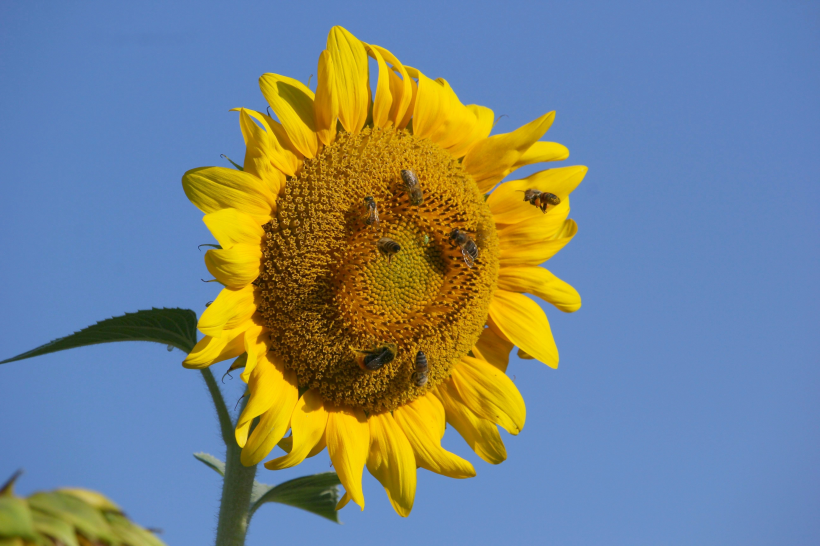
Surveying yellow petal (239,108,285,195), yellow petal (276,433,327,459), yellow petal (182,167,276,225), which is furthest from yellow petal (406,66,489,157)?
yellow petal (276,433,327,459)

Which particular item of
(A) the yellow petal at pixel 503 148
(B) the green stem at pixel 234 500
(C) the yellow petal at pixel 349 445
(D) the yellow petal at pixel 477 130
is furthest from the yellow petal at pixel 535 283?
(B) the green stem at pixel 234 500

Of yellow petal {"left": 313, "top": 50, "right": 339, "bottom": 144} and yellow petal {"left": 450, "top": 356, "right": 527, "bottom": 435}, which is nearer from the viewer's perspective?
yellow petal {"left": 313, "top": 50, "right": 339, "bottom": 144}

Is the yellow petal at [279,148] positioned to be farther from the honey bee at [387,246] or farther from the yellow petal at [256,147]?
the honey bee at [387,246]

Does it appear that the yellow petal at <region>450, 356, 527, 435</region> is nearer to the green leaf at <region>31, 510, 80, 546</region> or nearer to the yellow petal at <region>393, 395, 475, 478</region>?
the yellow petal at <region>393, 395, 475, 478</region>

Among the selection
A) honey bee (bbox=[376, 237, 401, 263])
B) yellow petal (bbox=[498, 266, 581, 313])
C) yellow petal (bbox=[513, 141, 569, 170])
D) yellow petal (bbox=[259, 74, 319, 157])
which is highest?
yellow petal (bbox=[513, 141, 569, 170])

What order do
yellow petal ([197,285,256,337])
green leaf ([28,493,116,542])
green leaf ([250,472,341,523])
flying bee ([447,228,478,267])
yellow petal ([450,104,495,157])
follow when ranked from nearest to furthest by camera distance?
green leaf ([28,493,116,542]), yellow petal ([197,285,256,337]), flying bee ([447,228,478,267]), green leaf ([250,472,341,523]), yellow petal ([450,104,495,157])

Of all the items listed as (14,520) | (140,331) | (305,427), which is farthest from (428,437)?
(14,520)

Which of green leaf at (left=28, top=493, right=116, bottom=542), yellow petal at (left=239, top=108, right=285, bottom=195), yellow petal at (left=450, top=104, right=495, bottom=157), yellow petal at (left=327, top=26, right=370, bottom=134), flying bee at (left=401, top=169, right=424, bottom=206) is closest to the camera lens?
green leaf at (left=28, top=493, right=116, bottom=542)
